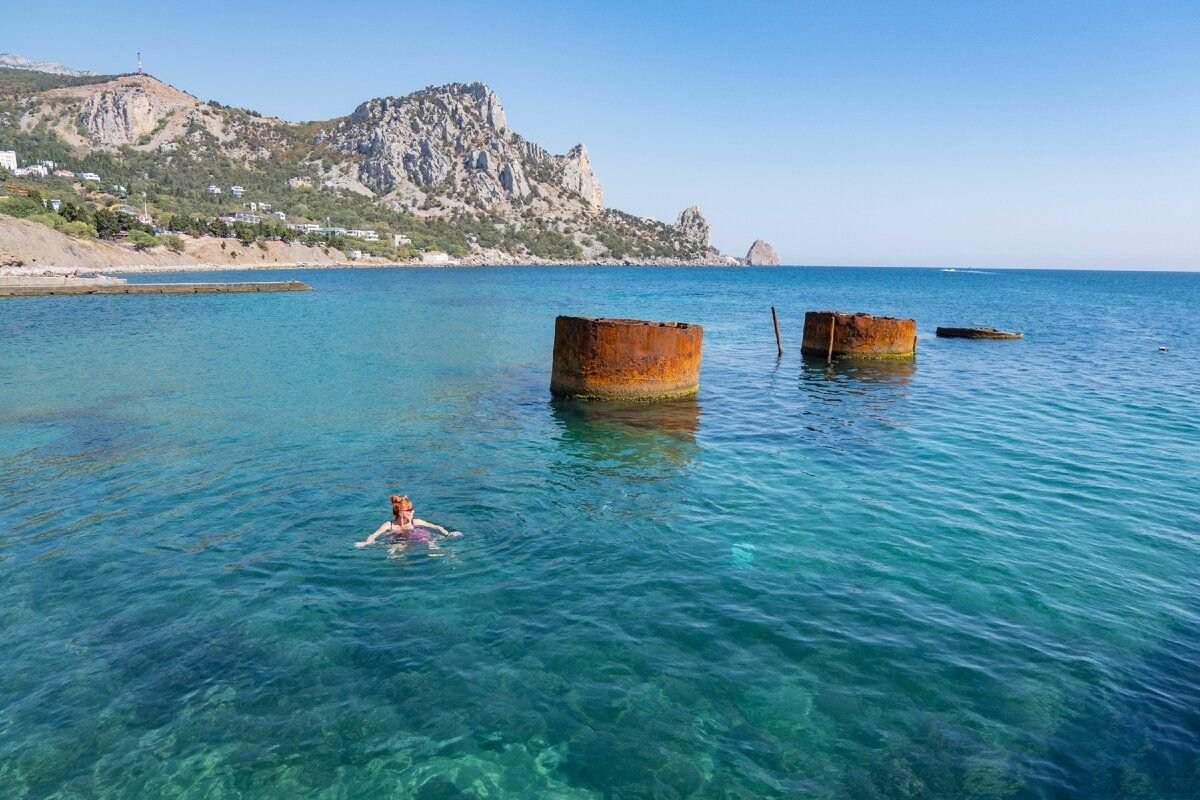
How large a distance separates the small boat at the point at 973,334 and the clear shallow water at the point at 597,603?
64.7 ft

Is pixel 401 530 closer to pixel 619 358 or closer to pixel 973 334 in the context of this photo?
pixel 619 358

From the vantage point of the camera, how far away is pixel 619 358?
18.5 m

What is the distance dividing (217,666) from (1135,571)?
11.4 m

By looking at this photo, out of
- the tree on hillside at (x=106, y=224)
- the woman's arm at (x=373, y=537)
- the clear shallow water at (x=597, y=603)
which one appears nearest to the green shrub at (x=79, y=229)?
the tree on hillside at (x=106, y=224)

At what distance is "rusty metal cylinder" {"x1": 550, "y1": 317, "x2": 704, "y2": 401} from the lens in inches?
722

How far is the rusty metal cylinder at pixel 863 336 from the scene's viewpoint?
28.5 metres

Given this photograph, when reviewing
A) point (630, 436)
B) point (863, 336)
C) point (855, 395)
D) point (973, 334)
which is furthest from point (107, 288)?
point (973, 334)

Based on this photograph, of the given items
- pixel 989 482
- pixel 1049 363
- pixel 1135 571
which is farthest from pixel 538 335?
pixel 1135 571

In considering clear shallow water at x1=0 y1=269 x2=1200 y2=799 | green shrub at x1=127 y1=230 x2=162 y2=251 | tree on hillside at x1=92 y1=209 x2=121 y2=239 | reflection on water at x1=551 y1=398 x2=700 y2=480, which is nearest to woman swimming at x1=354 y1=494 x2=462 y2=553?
clear shallow water at x1=0 y1=269 x2=1200 y2=799

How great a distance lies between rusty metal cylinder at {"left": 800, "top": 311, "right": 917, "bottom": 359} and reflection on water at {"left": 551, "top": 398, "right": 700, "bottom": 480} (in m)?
11.4

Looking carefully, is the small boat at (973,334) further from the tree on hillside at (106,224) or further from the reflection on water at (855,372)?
the tree on hillside at (106,224)

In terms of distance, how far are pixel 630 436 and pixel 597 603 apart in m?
8.03

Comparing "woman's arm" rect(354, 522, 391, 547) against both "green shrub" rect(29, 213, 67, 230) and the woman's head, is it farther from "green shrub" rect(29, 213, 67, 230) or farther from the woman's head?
"green shrub" rect(29, 213, 67, 230)

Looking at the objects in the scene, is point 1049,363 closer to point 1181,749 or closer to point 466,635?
point 1181,749
